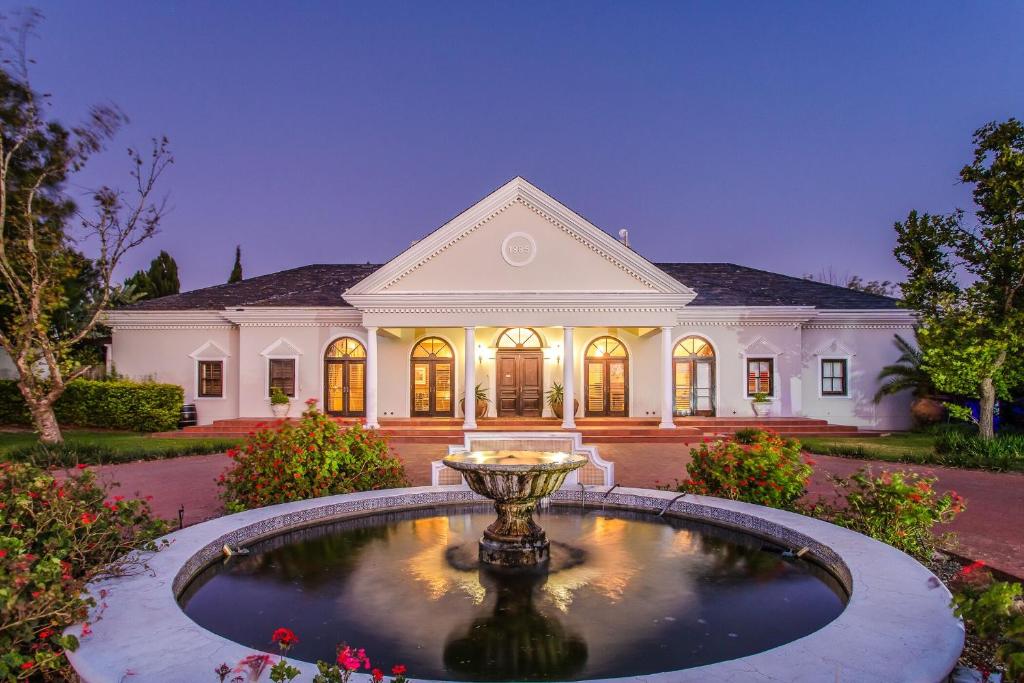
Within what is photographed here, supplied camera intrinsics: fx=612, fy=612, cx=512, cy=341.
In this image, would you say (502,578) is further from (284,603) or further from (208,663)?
(208,663)

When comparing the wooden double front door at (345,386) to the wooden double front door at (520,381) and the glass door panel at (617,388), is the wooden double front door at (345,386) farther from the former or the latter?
the glass door panel at (617,388)

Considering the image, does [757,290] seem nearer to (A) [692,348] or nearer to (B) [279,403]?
(A) [692,348]

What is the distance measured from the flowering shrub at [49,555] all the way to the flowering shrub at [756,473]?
6436mm

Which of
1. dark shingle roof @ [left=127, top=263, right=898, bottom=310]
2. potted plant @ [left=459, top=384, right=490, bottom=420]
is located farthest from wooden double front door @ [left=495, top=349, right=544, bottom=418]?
dark shingle roof @ [left=127, top=263, right=898, bottom=310]

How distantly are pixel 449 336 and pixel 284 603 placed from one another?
16450mm

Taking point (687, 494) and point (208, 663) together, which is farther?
point (687, 494)

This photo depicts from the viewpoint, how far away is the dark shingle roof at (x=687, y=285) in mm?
21406

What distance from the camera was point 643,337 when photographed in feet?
69.8

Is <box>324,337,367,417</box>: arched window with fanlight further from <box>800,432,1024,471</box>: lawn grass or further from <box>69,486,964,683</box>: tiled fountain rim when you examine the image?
<box>69,486,964,683</box>: tiled fountain rim

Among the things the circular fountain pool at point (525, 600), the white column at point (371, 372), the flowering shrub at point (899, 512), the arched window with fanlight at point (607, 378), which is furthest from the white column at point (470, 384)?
the flowering shrub at point (899, 512)

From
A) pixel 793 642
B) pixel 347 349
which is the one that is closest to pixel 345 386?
pixel 347 349

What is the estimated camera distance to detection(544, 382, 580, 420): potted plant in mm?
20562

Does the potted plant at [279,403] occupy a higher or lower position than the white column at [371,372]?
lower

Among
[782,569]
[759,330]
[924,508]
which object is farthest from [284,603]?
[759,330]
